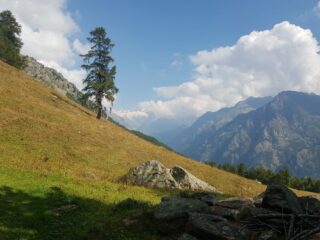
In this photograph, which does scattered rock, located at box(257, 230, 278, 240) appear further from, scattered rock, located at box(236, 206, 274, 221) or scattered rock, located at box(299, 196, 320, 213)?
scattered rock, located at box(299, 196, 320, 213)

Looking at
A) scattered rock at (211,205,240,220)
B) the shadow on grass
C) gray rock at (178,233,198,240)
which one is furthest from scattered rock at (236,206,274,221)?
the shadow on grass

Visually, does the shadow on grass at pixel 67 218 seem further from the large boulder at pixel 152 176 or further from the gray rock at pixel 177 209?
the large boulder at pixel 152 176

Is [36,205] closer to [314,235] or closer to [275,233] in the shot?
[275,233]

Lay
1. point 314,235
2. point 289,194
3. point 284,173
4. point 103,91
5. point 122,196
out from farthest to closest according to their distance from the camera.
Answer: point 284,173, point 103,91, point 122,196, point 289,194, point 314,235

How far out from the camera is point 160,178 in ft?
115

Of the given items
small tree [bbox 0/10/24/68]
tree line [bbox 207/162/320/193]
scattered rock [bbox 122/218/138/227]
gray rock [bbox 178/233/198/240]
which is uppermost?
small tree [bbox 0/10/24/68]

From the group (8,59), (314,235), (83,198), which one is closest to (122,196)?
(83,198)

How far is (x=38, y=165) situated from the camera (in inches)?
1303

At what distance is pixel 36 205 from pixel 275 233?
41.3 feet

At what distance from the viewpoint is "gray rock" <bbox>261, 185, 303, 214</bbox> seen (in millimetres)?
16453

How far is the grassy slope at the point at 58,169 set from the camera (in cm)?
1808

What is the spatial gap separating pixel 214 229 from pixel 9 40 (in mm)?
105478

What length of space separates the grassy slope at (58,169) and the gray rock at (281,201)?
18.9ft

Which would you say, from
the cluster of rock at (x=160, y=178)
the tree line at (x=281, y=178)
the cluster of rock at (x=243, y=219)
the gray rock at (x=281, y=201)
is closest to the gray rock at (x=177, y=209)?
the cluster of rock at (x=243, y=219)
